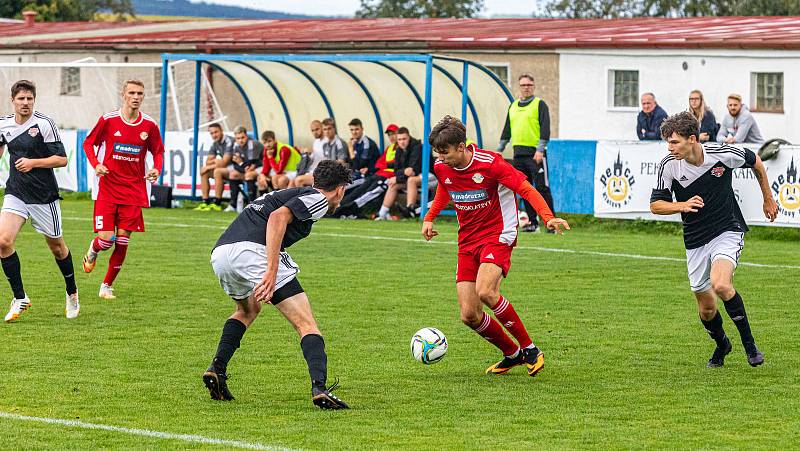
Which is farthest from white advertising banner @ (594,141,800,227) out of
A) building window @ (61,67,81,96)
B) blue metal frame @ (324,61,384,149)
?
building window @ (61,67,81,96)

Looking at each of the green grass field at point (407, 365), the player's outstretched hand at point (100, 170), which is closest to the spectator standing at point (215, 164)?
the green grass field at point (407, 365)

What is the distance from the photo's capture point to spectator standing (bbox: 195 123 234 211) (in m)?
22.5

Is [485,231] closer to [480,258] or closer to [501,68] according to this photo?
[480,258]

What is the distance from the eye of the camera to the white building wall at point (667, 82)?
79.7 ft

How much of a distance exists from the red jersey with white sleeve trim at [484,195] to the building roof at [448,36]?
16507 millimetres

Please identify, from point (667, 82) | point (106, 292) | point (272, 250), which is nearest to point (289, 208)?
point (272, 250)

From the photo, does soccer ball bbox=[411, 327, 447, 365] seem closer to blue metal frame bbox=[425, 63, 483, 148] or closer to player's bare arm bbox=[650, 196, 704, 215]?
player's bare arm bbox=[650, 196, 704, 215]

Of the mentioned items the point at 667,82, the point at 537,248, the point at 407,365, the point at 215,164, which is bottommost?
the point at 537,248

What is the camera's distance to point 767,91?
80.7 feet

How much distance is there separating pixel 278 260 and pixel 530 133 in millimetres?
11326

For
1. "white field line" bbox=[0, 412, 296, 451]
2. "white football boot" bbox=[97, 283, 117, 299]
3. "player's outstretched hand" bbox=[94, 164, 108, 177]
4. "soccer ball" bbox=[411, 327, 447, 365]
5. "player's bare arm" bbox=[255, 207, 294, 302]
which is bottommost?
"white football boot" bbox=[97, 283, 117, 299]

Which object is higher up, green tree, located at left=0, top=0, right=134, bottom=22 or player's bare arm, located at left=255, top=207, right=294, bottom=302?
green tree, located at left=0, top=0, right=134, bottom=22

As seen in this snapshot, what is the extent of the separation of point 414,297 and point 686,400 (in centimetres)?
488

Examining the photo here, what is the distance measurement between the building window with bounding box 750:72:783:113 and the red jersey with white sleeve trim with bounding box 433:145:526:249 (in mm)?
17117
